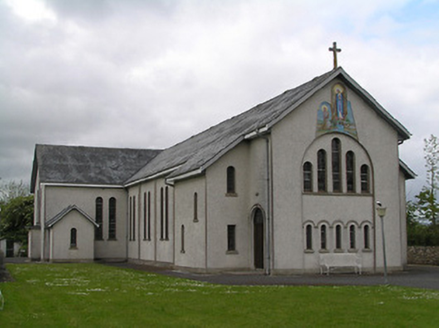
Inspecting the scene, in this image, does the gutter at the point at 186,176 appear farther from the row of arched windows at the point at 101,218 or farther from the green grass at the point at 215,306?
the row of arched windows at the point at 101,218

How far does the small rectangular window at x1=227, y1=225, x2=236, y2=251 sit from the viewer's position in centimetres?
3297

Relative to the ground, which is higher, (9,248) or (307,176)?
(307,176)

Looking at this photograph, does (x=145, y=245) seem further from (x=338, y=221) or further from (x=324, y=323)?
(x=324, y=323)

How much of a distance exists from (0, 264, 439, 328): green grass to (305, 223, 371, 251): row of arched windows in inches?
377

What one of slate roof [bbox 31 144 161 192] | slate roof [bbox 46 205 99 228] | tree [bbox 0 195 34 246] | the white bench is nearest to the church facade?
the white bench

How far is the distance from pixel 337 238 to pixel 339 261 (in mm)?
1404

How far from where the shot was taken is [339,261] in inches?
1243

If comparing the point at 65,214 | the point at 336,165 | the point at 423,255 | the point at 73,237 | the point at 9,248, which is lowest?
the point at 9,248

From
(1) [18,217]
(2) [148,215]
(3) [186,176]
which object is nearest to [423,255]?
(3) [186,176]

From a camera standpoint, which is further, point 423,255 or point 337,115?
point 423,255

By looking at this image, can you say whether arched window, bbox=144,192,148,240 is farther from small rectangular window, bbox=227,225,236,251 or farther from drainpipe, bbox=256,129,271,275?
drainpipe, bbox=256,129,271,275

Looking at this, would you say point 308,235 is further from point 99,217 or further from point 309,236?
point 99,217

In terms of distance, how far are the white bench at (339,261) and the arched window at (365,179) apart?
388cm

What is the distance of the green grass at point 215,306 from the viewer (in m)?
14.0
